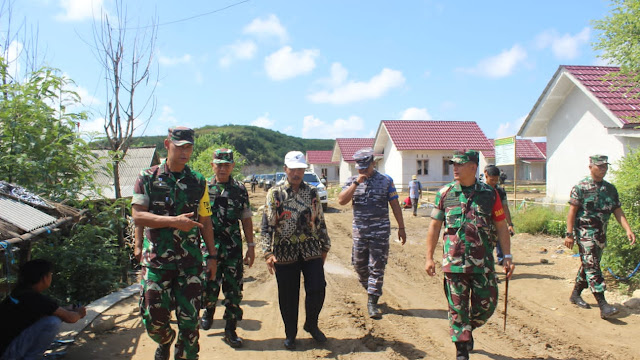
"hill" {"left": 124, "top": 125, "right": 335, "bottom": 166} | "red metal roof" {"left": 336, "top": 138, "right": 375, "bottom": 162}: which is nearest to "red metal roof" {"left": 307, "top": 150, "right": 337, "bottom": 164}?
"red metal roof" {"left": 336, "top": 138, "right": 375, "bottom": 162}

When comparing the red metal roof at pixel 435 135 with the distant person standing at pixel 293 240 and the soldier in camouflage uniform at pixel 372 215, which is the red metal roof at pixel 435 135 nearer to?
the soldier in camouflage uniform at pixel 372 215

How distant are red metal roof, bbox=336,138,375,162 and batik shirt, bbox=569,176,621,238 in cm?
3589

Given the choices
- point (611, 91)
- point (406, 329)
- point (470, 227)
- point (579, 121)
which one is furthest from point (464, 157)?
point (579, 121)

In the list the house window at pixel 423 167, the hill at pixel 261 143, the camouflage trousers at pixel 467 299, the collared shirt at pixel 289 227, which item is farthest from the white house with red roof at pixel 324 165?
the camouflage trousers at pixel 467 299

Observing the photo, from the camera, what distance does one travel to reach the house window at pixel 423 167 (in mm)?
30500

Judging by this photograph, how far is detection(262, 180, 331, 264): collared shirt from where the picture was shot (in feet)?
14.7

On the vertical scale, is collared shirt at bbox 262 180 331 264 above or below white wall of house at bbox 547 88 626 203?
below

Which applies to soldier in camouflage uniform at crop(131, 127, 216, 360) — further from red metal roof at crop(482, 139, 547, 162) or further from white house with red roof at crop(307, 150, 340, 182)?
white house with red roof at crop(307, 150, 340, 182)

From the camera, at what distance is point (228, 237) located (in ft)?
15.7

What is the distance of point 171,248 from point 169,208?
1.03 ft

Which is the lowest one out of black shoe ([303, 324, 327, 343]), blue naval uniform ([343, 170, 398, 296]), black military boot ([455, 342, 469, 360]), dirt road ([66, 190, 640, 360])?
dirt road ([66, 190, 640, 360])

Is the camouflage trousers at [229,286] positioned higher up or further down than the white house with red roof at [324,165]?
further down

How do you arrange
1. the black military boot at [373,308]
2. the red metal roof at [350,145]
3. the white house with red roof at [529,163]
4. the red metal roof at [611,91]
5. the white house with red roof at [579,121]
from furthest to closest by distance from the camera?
the white house with red roof at [529,163] < the red metal roof at [350,145] < the white house with red roof at [579,121] < the red metal roof at [611,91] < the black military boot at [373,308]

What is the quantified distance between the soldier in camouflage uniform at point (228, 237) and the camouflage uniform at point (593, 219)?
4.12 metres
